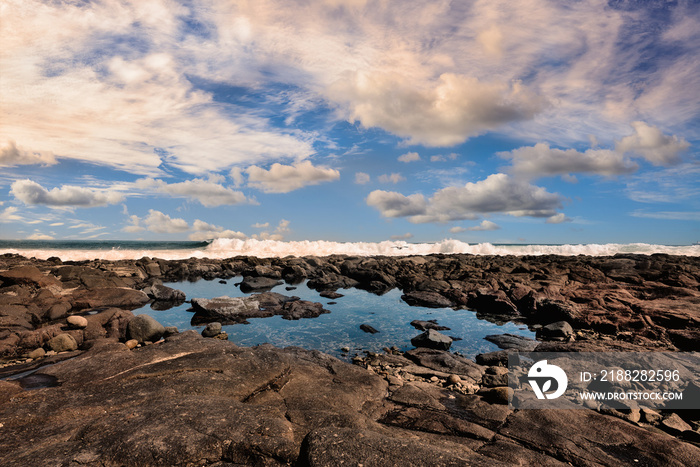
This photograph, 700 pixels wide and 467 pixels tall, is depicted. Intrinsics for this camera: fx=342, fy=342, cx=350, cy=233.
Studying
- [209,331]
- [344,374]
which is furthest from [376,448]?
[209,331]

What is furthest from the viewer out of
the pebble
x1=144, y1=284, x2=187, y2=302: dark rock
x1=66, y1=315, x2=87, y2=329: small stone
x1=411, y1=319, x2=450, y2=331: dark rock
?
x1=144, y1=284, x2=187, y2=302: dark rock

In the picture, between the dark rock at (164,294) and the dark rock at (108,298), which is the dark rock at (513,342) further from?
the dark rock at (108,298)

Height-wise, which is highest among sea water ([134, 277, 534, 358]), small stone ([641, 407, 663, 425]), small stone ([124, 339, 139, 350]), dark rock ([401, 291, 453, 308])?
dark rock ([401, 291, 453, 308])

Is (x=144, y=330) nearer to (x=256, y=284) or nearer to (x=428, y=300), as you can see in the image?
(x=256, y=284)

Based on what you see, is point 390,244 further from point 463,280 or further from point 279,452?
point 279,452

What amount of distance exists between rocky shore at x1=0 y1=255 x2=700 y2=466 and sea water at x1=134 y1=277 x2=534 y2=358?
4.06ft

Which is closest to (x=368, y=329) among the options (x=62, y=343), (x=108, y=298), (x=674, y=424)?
(x=674, y=424)

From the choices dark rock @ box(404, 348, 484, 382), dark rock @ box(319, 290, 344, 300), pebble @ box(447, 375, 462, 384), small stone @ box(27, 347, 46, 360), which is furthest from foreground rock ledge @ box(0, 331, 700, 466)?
dark rock @ box(319, 290, 344, 300)

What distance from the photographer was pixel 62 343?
12000mm

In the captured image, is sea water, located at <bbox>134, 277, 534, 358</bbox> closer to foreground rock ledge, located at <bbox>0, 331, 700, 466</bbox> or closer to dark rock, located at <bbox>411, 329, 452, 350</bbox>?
dark rock, located at <bbox>411, 329, 452, 350</bbox>

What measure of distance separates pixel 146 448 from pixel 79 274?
90.2 ft

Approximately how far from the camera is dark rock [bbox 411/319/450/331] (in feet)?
55.6

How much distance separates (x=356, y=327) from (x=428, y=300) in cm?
811

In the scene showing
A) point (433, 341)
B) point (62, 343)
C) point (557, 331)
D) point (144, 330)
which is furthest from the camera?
point (557, 331)
